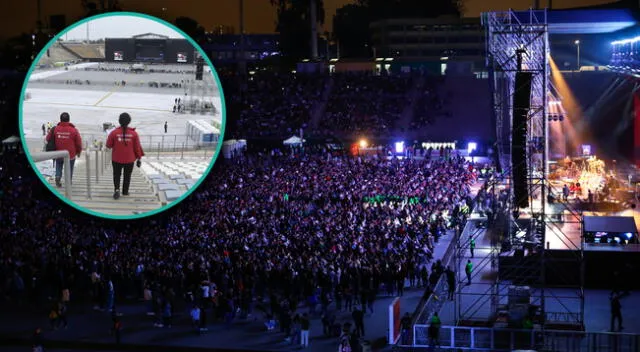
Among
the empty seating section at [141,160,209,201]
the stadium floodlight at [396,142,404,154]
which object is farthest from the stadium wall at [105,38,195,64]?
the stadium floodlight at [396,142,404,154]

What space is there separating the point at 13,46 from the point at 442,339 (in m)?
43.9

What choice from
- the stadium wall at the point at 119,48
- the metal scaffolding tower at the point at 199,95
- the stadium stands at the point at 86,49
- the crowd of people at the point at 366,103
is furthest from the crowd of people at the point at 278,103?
the stadium stands at the point at 86,49

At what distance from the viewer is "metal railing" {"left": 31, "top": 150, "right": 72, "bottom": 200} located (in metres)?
16.3

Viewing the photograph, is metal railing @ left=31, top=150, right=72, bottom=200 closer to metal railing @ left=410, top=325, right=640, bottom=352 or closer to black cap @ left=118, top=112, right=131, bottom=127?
black cap @ left=118, top=112, right=131, bottom=127

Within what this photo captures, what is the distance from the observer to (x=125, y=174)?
648 inches

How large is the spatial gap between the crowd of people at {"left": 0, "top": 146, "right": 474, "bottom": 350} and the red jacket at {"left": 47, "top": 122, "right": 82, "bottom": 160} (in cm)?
87

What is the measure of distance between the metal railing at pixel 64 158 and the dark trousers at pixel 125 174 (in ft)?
2.56

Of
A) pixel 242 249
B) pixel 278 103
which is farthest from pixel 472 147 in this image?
pixel 242 249

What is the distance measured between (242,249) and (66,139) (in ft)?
18.0

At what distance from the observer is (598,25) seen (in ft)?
141

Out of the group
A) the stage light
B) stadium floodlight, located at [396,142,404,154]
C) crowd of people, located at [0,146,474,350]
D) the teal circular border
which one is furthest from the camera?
stadium floodlight, located at [396,142,404,154]

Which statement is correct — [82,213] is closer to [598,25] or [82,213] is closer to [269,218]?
[269,218]

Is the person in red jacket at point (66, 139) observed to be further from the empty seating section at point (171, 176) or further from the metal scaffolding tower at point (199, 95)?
the metal scaffolding tower at point (199, 95)

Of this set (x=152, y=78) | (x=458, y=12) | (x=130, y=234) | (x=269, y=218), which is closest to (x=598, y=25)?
(x=269, y=218)
